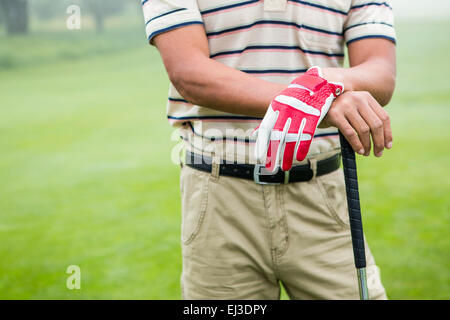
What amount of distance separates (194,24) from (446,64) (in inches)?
464

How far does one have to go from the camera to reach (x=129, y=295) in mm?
2920

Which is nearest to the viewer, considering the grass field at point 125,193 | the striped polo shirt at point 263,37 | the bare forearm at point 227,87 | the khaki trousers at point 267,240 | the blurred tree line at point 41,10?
the bare forearm at point 227,87

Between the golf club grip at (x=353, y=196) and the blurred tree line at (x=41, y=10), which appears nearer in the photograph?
the golf club grip at (x=353, y=196)

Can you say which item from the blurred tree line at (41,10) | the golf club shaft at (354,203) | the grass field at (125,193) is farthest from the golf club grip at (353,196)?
the blurred tree line at (41,10)

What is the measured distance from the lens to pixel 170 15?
116 cm

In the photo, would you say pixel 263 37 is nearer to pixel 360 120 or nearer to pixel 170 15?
pixel 170 15

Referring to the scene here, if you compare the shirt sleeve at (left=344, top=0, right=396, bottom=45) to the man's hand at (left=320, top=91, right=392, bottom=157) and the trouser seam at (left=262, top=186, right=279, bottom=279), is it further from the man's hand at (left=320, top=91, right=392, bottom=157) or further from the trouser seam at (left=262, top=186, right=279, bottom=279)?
the trouser seam at (left=262, top=186, right=279, bottom=279)

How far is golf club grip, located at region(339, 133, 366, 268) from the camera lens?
112 centimetres

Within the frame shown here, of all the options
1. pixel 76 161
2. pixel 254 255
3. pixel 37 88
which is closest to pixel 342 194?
pixel 254 255

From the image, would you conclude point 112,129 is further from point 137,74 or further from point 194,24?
point 194,24

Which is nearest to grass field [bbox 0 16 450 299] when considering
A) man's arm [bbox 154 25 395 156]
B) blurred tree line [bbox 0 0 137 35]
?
man's arm [bbox 154 25 395 156]

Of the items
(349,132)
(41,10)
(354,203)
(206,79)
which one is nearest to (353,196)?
(354,203)

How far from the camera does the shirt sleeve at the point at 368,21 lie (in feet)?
4.24

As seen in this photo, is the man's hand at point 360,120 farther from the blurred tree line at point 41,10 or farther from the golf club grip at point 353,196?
the blurred tree line at point 41,10
